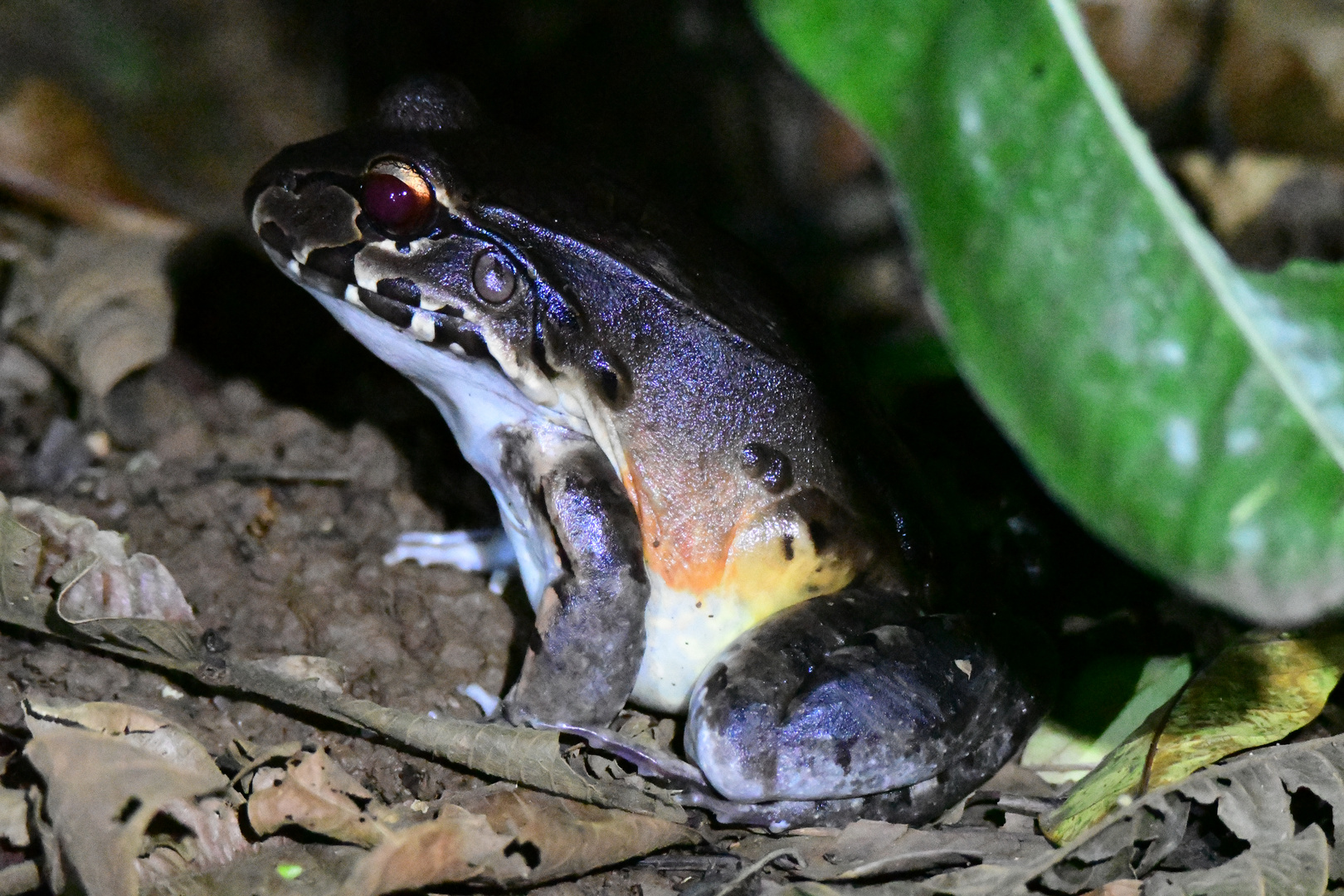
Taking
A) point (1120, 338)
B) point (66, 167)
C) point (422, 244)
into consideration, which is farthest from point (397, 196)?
point (66, 167)

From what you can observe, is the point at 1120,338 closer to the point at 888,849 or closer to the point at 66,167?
the point at 888,849

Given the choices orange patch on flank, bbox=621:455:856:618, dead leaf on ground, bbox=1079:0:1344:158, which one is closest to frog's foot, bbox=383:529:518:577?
orange patch on flank, bbox=621:455:856:618

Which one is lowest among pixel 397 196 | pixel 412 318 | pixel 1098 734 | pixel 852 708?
pixel 1098 734

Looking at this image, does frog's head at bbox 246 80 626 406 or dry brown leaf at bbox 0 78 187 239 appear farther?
dry brown leaf at bbox 0 78 187 239

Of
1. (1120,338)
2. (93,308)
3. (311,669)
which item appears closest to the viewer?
(1120,338)

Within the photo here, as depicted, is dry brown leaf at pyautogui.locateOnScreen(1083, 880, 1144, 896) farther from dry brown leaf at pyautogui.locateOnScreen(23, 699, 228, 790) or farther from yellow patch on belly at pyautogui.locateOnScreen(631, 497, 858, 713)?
dry brown leaf at pyautogui.locateOnScreen(23, 699, 228, 790)

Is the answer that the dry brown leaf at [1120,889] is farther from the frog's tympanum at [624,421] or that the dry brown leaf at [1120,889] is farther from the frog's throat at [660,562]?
the frog's throat at [660,562]
